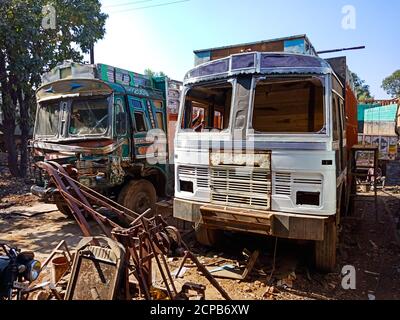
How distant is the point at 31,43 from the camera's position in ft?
37.6

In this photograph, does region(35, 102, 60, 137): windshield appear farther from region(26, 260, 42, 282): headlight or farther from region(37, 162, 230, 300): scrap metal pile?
region(26, 260, 42, 282): headlight

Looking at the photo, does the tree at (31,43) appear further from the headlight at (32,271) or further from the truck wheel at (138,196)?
the headlight at (32,271)

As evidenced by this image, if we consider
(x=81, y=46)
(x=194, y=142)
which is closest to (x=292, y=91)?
(x=194, y=142)

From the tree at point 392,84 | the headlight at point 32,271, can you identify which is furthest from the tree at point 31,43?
the tree at point 392,84

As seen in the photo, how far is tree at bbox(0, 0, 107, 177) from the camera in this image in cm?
1097

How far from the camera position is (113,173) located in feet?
19.6

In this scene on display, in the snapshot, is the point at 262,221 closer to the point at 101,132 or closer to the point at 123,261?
the point at 123,261

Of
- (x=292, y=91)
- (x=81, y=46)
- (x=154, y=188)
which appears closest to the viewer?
(x=292, y=91)

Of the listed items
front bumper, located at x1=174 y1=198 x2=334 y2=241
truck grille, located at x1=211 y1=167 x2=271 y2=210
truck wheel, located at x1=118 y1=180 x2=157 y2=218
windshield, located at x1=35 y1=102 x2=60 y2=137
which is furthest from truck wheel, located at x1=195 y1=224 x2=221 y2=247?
windshield, located at x1=35 y1=102 x2=60 y2=137

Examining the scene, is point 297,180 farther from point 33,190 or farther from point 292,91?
point 33,190

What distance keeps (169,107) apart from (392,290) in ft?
19.2

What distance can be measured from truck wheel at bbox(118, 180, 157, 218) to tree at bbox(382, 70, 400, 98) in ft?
152

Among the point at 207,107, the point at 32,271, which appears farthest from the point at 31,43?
the point at 32,271

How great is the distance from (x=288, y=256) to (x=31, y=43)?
11.4m
